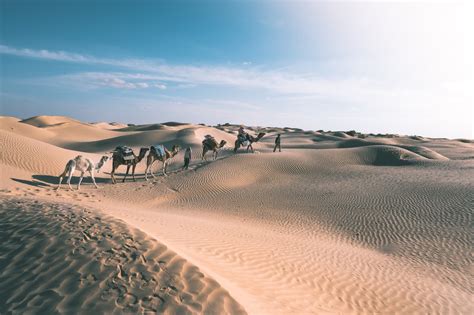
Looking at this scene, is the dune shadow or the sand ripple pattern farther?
the dune shadow

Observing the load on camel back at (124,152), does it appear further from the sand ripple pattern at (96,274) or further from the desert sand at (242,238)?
the sand ripple pattern at (96,274)

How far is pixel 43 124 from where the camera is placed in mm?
64250

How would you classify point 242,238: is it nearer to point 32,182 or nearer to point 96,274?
point 96,274

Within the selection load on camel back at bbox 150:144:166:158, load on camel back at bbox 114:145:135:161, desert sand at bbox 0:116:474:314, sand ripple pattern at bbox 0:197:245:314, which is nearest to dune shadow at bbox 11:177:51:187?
desert sand at bbox 0:116:474:314

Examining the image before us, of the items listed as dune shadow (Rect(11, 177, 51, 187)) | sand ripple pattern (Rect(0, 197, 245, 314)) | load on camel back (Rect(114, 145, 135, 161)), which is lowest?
dune shadow (Rect(11, 177, 51, 187))

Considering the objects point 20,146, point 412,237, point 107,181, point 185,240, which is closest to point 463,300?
point 412,237

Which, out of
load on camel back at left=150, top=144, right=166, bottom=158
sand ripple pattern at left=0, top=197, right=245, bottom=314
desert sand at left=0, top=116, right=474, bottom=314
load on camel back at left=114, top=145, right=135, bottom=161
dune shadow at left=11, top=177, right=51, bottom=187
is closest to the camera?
sand ripple pattern at left=0, top=197, right=245, bottom=314

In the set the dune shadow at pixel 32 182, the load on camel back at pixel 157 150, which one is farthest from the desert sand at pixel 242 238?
the load on camel back at pixel 157 150

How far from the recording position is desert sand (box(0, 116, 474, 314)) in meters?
4.66

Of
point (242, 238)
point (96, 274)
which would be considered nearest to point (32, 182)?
point (242, 238)

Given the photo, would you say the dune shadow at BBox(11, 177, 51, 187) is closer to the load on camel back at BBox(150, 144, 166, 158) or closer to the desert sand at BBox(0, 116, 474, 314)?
the desert sand at BBox(0, 116, 474, 314)

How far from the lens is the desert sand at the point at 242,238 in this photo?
4.66 metres

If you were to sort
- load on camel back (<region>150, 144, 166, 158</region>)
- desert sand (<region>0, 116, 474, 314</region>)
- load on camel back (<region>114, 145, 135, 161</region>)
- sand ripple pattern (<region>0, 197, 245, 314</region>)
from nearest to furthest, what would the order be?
sand ripple pattern (<region>0, 197, 245, 314</region>) → desert sand (<region>0, 116, 474, 314</region>) → load on camel back (<region>114, 145, 135, 161</region>) → load on camel back (<region>150, 144, 166, 158</region>)

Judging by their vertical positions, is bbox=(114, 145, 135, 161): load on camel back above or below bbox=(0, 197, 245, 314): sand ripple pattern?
above
